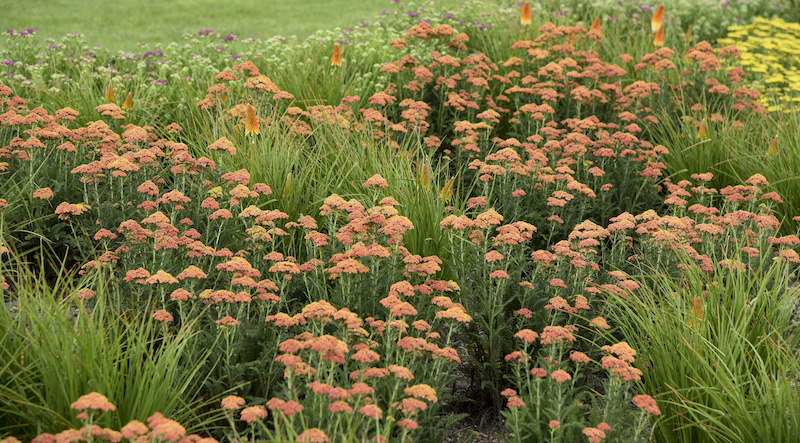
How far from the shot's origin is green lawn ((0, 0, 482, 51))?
519 inches

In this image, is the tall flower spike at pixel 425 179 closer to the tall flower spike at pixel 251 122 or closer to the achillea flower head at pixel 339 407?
the tall flower spike at pixel 251 122

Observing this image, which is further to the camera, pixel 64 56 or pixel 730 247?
pixel 64 56

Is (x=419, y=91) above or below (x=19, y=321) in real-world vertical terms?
above

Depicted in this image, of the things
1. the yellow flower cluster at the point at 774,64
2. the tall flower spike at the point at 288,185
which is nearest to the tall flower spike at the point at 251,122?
the tall flower spike at the point at 288,185

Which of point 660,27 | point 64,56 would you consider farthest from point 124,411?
point 660,27

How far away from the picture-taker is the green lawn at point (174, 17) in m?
13.2

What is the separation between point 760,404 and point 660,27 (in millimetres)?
6326

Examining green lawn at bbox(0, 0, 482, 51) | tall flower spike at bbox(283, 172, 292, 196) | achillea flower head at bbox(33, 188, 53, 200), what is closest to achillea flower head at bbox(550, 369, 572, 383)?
tall flower spike at bbox(283, 172, 292, 196)

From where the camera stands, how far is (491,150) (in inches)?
271

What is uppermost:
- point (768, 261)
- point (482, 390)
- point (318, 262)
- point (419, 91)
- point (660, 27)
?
point (660, 27)

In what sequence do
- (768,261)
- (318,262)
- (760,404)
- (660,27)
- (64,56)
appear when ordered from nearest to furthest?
(760,404), (318,262), (768,261), (64,56), (660,27)

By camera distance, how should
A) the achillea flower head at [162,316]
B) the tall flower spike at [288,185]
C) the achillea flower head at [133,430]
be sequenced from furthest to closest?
the tall flower spike at [288,185], the achillea flower head at [162,316], the achillea flower head at [133,430]

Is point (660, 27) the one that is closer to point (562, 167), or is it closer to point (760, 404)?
point (562, 167)

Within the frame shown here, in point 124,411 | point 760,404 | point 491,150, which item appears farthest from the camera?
point 491,150
